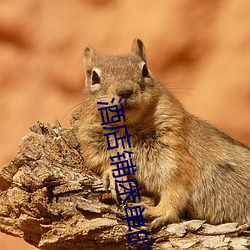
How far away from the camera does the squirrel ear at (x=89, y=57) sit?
5.08 ft

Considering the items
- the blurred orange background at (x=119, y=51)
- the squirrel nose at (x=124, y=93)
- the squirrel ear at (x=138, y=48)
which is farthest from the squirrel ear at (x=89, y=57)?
the blurred orange background at (x=119, y=51)

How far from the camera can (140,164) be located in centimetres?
141

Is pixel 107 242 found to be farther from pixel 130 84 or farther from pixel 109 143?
pixel 130 84

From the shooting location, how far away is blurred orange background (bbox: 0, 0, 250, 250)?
2.27 m

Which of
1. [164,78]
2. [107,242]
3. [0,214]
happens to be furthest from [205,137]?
[164,78]

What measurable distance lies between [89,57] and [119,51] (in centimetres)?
76

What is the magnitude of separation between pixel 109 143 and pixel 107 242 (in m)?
0.27

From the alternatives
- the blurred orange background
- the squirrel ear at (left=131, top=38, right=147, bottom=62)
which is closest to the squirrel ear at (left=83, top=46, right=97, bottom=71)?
the squirrel ear at (left=131, top=38, right=147, bottom=62)

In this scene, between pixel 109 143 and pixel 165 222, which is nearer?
pixel 165 222

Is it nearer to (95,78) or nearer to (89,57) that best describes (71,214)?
(95,78)

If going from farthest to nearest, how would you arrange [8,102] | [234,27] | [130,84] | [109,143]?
[8,102], [234,27], [109,143], [130,84]

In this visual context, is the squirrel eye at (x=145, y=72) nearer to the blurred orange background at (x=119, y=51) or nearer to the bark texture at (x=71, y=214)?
the bark texture at (x=71, y=214)

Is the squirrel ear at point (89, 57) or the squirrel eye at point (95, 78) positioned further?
the squirrel ear at point (89, 57)

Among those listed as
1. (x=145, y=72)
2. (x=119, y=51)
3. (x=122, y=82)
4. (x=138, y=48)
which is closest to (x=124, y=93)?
(x=122, y=82)
